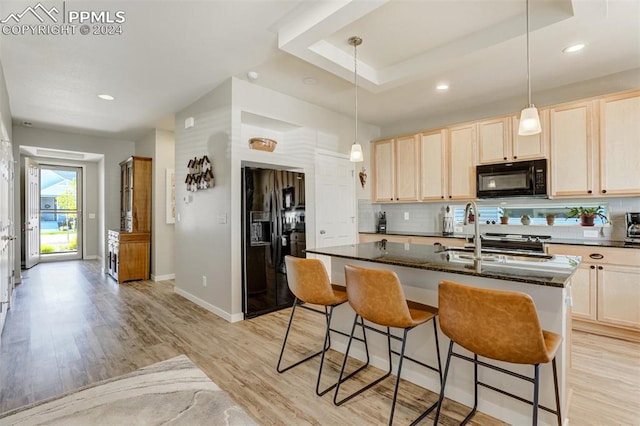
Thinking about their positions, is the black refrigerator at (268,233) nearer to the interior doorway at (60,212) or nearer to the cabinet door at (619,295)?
the cabinet door at (619,295)

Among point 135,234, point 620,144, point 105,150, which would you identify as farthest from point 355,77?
point 105,150

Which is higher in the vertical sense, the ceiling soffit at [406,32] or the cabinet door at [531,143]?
the ceiling soffit at [406,32]

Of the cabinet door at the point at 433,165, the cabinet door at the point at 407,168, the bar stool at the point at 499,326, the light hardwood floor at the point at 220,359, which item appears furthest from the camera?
the cabinet door at the point at 407,168

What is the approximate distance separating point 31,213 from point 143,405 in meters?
6.82

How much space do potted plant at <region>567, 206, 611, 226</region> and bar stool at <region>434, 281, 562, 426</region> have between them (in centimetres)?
273

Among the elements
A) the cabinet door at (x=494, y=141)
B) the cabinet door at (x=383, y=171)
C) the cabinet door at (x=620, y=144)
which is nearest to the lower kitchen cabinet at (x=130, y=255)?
the cabinet door at (x=383, y=171)

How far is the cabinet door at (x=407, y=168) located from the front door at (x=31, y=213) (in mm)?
6842

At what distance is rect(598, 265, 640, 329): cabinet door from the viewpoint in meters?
2.86

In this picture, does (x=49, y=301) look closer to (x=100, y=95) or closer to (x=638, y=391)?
(x=100, y=95)

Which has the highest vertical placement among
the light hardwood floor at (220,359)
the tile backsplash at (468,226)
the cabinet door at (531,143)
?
the cabinet door at (531,143)

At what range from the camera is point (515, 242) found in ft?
11.7

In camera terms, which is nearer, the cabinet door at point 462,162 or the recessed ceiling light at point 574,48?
the recessed ceiling light at point 574,48

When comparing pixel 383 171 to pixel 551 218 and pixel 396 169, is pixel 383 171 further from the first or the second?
pixel 551 218

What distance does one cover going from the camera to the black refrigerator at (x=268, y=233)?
357 centimetres
